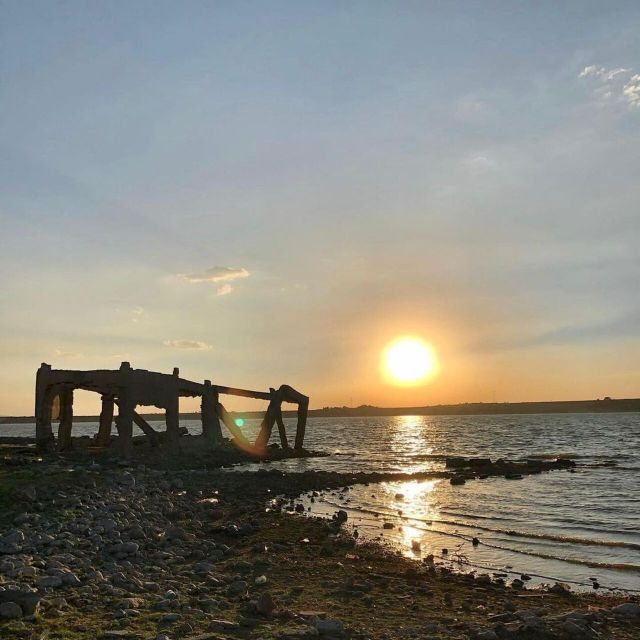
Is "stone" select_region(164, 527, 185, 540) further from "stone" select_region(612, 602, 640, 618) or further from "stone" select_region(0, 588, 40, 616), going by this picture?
"stone" select_region(612, 602, 640, 618)

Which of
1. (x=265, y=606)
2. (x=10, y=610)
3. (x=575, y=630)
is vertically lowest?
(x=575, y=630)

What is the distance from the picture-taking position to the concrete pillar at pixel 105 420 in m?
34.2

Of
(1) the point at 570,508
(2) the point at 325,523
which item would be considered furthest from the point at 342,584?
(1) the point at 570,508

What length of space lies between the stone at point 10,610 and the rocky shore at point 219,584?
0.06 ft

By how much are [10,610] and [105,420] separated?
28.5 metres

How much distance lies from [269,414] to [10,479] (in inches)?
968

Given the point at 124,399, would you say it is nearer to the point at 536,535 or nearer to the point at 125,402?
the point at 125,402

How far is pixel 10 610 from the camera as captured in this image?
7820mm

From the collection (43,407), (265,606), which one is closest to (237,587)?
(265,606)

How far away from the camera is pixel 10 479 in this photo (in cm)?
1662

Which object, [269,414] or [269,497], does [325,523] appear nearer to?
[269,497]

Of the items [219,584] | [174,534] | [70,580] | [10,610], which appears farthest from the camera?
[174,534]

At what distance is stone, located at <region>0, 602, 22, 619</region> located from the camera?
7.78 m

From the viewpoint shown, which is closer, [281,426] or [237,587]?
[237,587]
